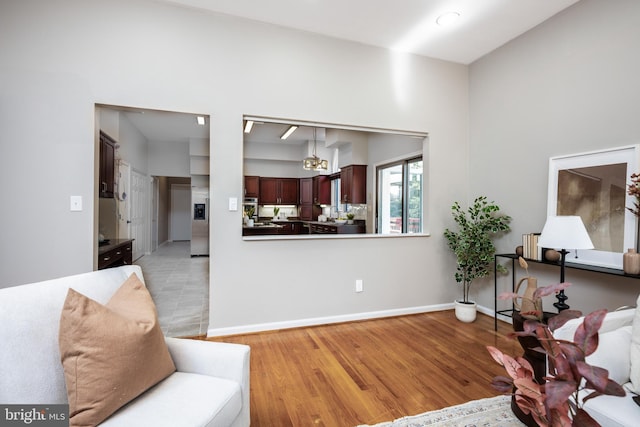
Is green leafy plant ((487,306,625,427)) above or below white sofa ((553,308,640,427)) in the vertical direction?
above

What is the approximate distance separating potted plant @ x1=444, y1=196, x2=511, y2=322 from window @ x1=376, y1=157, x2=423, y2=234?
1.24m

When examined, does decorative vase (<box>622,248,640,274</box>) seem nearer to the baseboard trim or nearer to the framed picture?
the framed picture

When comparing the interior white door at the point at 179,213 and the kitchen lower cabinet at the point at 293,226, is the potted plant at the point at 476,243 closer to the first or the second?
the kitchen lower cabinet at the point at 293,226

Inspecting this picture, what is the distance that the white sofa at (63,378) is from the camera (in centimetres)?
104

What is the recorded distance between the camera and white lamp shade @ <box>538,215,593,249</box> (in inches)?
82.0

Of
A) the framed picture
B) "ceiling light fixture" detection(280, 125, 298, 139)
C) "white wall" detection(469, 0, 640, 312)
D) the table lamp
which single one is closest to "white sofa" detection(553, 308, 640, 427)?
the table lamp

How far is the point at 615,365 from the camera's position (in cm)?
139

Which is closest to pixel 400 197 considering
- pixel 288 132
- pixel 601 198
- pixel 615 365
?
pixel 288 132

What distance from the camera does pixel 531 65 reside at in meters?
3.15

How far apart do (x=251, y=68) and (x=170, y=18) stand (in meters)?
0.80

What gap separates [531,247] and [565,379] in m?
2.73

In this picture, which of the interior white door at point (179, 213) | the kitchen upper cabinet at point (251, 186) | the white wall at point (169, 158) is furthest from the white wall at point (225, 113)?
the interior white door at point (179, 213)

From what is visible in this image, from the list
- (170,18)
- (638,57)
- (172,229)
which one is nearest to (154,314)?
(170,18)

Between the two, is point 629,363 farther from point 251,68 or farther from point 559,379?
point 251,68
